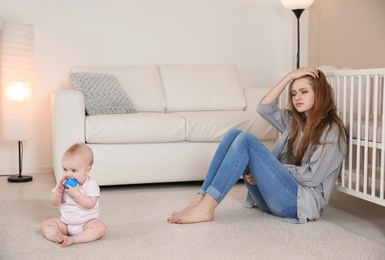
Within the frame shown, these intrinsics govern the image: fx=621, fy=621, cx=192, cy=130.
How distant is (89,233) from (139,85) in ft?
6.80

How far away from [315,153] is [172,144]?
1311 mm

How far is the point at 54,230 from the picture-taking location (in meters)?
2.59

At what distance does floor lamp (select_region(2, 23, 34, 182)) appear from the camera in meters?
4.21

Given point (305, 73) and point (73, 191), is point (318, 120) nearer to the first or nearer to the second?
point (305, 73)

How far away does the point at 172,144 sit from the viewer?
3.96 metres

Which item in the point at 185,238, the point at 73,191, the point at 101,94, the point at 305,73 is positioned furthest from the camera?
the point at 101,94

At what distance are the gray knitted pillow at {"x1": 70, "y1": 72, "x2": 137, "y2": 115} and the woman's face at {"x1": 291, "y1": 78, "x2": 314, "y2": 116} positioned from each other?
153 cm

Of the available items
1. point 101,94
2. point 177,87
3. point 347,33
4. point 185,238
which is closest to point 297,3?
point 347,33

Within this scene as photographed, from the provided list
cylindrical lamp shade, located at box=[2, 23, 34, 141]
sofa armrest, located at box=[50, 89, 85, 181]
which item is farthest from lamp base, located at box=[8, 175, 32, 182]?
sofa armrest, located at box=[50, 89, 85, 181]

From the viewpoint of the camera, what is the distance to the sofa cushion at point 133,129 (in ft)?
12.4

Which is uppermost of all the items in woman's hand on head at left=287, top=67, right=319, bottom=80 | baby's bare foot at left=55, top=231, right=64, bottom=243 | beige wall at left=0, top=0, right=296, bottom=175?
beige wall at left=0, top=0, right=296, bottom=175

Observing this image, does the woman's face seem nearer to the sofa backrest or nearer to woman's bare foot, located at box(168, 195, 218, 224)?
woman's bare foot, located at box(168, 195, 218, 224)

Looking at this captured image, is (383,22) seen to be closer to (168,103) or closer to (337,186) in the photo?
(168,103)

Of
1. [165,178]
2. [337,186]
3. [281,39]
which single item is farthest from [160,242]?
[281,39]
